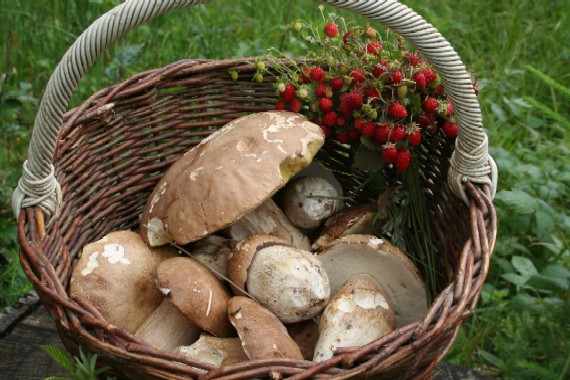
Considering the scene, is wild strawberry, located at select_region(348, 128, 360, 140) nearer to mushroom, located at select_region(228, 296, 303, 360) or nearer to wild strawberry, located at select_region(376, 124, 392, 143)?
wild strawberry, located at select_region(376, 124, 392, 143)

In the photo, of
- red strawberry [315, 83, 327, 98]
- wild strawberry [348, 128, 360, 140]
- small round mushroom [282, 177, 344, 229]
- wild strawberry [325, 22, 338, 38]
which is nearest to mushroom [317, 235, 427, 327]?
small round mushroom [282, 177, 344, 229]

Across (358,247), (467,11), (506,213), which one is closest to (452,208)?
(358,247)

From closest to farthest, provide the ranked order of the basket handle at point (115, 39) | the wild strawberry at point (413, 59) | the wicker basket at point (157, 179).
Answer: the wicker basket at point (157, 179), the basket handle at point (115, 39), the wild strawberry at point (413, 59)

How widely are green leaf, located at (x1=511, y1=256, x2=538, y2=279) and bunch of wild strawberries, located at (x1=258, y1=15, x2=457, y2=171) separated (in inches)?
25.4

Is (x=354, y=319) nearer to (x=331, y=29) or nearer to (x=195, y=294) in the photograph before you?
(x=195, y=294)

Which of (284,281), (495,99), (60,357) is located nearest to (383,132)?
(284,281)

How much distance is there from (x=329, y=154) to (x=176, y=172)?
0.60 m

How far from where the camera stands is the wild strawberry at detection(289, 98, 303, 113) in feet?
6.91

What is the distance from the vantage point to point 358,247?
1867 mm

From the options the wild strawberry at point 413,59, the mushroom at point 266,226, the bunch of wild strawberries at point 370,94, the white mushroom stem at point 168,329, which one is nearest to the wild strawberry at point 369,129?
the bunch of wild strawberries at point 370,94

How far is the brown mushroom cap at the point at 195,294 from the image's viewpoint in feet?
5.45

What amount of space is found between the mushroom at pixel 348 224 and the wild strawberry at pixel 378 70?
41 centimetres

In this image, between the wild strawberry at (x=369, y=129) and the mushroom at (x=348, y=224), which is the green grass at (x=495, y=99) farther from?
the mushroom at (x=348, y=224)

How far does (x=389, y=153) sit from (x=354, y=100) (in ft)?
0.57
